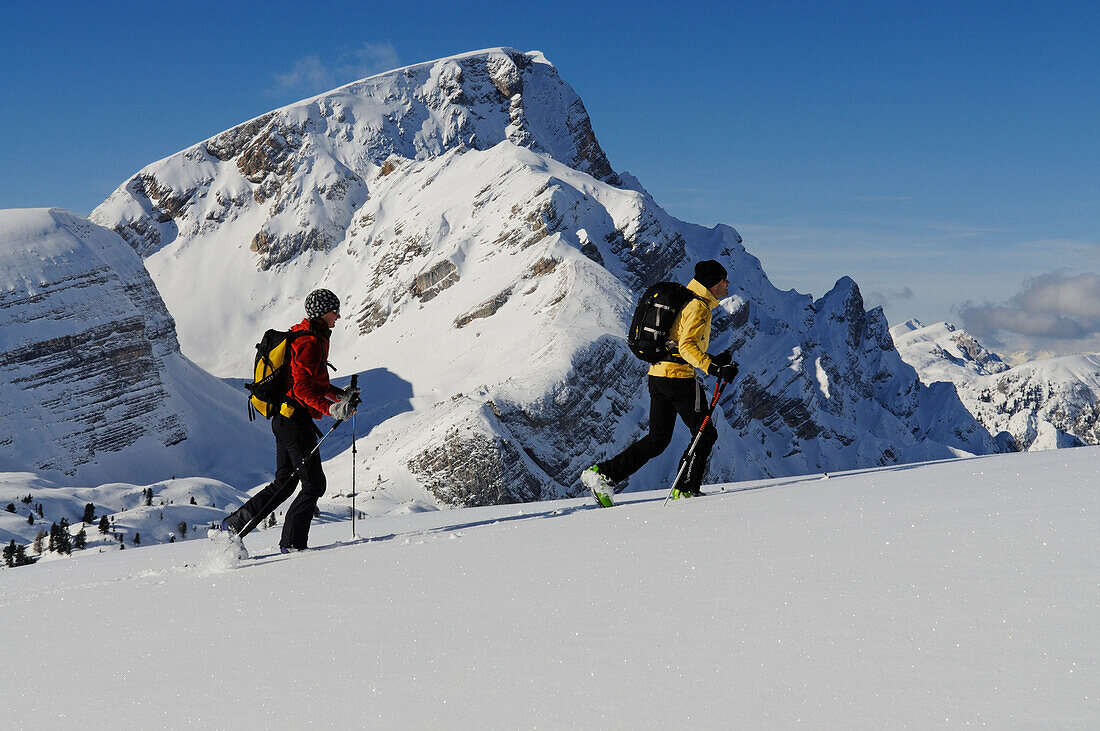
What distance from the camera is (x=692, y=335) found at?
950 centimetres

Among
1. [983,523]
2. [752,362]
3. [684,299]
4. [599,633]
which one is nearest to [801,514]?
[983,523]

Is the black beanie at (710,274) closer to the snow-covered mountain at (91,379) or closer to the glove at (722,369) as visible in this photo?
the glove at (722,369)

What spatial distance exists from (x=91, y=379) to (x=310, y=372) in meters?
119

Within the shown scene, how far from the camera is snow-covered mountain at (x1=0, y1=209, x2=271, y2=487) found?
107375 millimetres

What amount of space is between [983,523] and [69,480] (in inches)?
4552

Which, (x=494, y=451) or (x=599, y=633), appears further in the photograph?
(x=494, y=451)

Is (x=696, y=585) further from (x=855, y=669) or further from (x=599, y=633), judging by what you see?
(x=855, y=669)

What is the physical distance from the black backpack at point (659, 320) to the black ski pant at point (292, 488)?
11.7 ft

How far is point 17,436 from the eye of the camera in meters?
105

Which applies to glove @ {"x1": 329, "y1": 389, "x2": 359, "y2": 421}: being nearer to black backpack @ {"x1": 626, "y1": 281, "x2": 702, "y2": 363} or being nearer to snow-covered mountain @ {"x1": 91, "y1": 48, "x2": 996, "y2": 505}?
black backpack @ {"x1": 626, "y1": 281, "x2": 702, "y2": 363}

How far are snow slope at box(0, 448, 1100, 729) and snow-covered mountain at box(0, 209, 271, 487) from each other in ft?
344

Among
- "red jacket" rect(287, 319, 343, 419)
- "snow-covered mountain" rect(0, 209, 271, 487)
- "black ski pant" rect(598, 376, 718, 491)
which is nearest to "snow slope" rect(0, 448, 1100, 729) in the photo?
"red jacket" rect(287, 319, 343, 419)

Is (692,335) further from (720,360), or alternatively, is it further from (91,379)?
(91,379)

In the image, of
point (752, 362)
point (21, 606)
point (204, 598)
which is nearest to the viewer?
point (204, 598)
